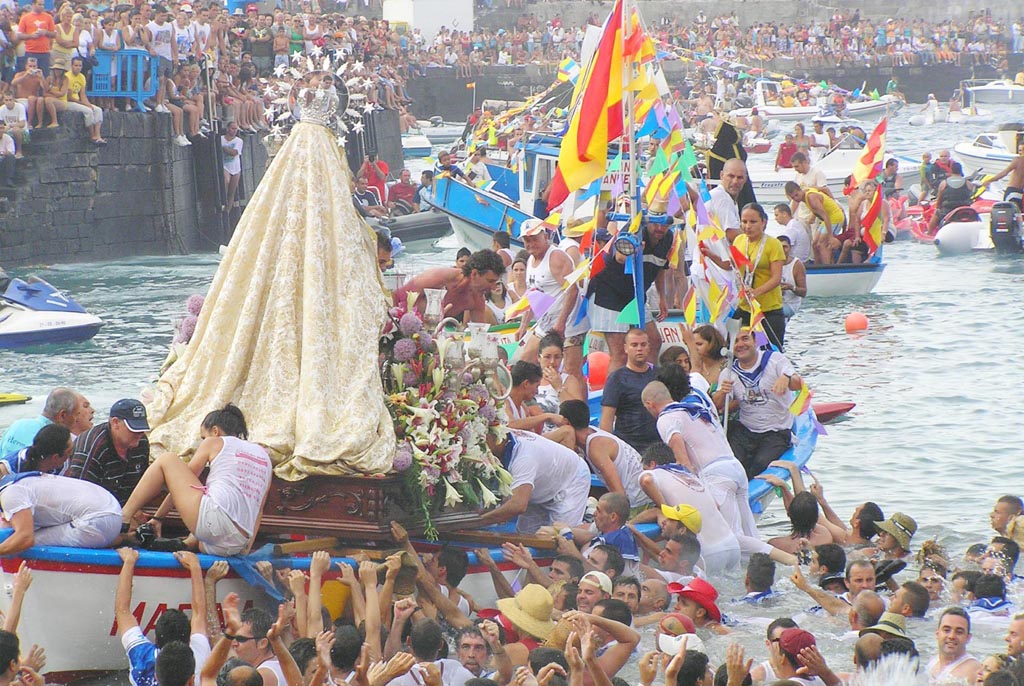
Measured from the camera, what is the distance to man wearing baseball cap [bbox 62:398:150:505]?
24.2ft

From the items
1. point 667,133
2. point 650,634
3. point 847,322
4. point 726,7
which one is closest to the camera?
point 650,634

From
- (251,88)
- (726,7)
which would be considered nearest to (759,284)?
(251,88)

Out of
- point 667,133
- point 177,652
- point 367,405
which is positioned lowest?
point 177,652

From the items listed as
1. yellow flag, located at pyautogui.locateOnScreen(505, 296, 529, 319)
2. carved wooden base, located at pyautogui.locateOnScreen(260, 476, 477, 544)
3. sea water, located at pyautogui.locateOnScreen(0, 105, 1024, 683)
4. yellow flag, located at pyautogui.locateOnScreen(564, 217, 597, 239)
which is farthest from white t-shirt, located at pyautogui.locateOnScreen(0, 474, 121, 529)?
yellow flag, located at pyautogui.locateOnScreen(564, 217, 597, 239)

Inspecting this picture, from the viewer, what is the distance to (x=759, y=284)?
12188 mm

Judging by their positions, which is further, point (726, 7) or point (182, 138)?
point (726, 7)

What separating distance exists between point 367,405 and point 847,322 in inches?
517

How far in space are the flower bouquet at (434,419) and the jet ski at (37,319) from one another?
11.0 meters

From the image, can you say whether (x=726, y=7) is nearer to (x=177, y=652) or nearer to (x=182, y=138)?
(x=182, y=138)

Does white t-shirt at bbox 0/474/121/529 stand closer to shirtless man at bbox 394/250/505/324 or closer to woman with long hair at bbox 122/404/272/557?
woman with long hair at bbox 122/404/272/557

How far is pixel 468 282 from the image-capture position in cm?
1013

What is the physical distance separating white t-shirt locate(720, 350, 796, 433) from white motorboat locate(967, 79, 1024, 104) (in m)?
47.8

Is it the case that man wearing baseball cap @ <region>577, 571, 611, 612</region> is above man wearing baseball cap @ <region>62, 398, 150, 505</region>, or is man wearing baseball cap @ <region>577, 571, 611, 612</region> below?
below

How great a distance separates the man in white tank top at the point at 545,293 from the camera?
11.3 metres
